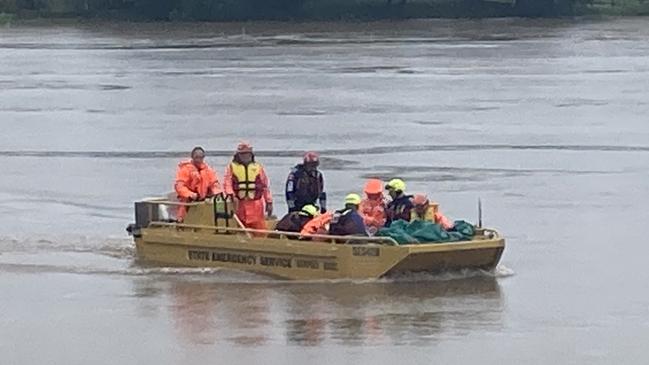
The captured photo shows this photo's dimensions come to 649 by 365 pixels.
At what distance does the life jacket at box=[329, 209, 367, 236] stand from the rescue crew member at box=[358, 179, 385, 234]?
683 millimetres

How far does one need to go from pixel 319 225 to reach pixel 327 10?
212ft

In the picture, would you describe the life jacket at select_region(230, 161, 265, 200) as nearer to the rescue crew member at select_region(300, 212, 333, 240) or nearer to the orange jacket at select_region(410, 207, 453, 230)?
the rescue crew member at select_region(300, 212, 333, 240)

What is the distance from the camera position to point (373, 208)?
18.8m

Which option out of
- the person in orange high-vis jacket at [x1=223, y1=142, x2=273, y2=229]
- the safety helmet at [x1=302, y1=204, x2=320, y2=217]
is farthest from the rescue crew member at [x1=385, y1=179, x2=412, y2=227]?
the person in orange high-vis jacket at [x1=223, y1=142, x2=273, y2=229]

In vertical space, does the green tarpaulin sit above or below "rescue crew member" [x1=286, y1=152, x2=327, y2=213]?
below

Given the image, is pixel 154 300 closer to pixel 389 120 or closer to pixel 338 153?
pixel 338 153

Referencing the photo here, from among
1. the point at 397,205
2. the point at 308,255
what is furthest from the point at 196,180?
the point at 397,205

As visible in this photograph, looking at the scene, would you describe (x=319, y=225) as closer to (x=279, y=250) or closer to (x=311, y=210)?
(x=311, y=210)

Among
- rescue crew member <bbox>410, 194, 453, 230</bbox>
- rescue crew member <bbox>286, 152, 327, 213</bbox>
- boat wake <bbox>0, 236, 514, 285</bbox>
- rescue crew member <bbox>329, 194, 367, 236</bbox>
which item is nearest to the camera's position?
rescue crew member <bbox>329, 194, 367, 236</bbox>

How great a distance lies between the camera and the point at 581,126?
34344 mm

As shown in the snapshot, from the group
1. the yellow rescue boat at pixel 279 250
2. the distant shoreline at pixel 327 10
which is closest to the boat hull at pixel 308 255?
the yellow rescue boat at pixel 279 250

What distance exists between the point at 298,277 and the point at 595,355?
13.8ft

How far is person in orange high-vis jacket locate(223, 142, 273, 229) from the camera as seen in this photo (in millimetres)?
19375

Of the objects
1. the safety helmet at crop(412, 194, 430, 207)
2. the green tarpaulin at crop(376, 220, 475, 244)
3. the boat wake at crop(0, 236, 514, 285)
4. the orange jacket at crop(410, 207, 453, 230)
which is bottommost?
the boat wake at crop(0, 236, 514, 285)
